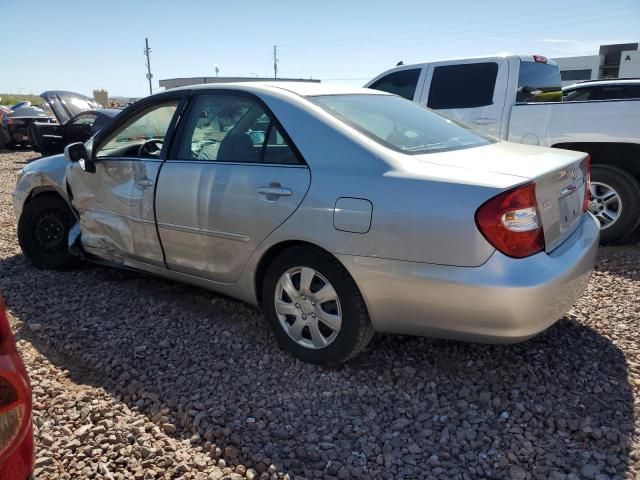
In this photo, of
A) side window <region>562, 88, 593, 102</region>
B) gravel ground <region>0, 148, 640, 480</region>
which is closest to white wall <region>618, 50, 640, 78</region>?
Result: side window <region>562, 88, 593, 102</region>

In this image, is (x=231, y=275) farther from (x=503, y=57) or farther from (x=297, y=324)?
(x=503, y=57)

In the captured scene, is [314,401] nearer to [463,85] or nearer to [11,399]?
[11,399]

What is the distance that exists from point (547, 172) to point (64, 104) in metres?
11.5

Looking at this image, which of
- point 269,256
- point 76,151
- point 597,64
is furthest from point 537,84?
point 597,64

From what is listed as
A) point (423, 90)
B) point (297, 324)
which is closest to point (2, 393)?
point (297, 324)

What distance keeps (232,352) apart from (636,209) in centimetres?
414

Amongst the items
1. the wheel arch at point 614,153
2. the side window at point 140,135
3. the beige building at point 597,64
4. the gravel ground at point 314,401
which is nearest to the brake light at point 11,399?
the gravel ground at point 314,401

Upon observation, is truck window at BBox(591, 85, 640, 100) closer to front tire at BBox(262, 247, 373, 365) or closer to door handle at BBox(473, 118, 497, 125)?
door handle at BBox(473, 118, 497, 125)

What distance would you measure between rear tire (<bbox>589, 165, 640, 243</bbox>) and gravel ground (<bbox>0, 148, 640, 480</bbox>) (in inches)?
62.3

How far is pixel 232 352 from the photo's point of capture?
331cm

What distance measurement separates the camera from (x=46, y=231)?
4793mm

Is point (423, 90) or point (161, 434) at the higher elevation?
point (423, 90)

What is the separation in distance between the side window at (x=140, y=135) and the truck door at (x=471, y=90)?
10.9 ft

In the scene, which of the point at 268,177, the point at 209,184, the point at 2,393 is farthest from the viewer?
the point at 209,184
